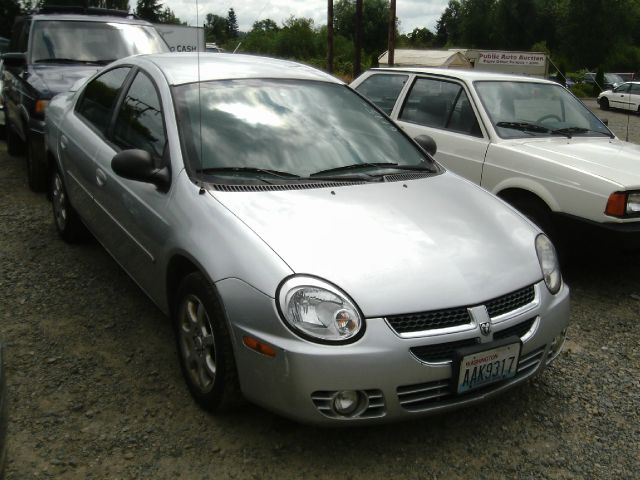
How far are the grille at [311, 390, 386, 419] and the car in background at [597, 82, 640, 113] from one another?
26.8 meters

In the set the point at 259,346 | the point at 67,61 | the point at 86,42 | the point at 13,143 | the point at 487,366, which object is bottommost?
the point at 487,366

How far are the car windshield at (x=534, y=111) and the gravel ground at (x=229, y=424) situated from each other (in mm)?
1909

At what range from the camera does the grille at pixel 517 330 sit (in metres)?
2.61

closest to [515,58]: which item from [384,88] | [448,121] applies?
[384,88]

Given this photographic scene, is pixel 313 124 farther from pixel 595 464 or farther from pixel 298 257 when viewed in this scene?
pixel 595 464

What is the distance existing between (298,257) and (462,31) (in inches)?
3581

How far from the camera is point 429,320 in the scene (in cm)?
249

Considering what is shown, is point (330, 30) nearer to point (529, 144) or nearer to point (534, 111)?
point (534, 111)

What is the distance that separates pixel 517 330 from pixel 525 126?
306 centimetres

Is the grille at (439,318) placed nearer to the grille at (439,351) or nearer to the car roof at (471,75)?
the grille at (439,351)

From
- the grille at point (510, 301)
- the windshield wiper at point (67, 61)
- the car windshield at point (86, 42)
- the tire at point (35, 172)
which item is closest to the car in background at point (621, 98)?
the car windshield at point (86, 42)

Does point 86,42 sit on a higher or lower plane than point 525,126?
higher

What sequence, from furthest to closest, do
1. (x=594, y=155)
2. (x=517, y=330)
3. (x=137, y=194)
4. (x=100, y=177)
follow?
(x=594, y=155) < (x=100, y=177) < (x=137, y=194) < (x=517, y=330)

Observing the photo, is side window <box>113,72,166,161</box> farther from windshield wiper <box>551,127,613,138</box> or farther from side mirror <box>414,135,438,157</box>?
windshield wiper <box>551,127,613,138</box>
